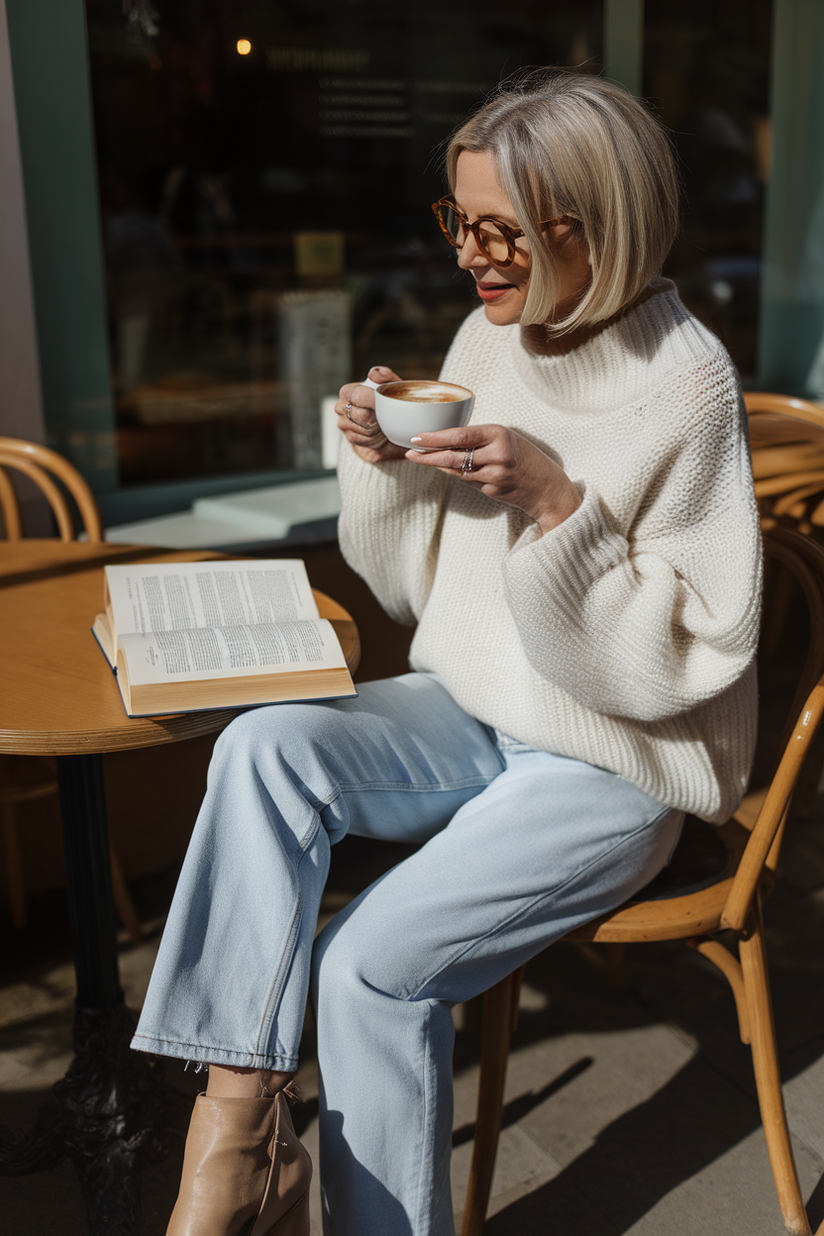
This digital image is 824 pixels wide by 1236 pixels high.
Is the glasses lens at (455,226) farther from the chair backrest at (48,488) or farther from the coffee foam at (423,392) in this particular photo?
the chair backrest at (48,488)

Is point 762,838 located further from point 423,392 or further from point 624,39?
point 624,39

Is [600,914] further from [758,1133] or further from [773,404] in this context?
[773,404]

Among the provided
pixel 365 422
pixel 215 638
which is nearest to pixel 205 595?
pixel 215 638

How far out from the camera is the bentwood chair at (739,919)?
1267mm

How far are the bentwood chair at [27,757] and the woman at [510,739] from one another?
2.00 ft

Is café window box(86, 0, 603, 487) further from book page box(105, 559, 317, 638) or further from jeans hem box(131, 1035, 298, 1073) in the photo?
jeans hem box(131, 1035, 298, 1073)

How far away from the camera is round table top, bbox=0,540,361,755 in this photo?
3.69 ft

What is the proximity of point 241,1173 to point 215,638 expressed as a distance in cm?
55

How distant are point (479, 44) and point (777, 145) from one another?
3.46 ft

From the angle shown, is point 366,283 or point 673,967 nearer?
point 673,967

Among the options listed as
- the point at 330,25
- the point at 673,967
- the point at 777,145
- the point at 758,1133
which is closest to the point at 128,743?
the point at 758,1133

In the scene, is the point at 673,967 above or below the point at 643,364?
below

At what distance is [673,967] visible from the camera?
6.32ft

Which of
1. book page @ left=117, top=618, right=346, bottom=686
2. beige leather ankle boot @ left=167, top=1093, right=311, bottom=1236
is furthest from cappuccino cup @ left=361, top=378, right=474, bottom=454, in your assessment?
beige leather ankle boot @ left=167, top=1093, right=311, bottom=1236
